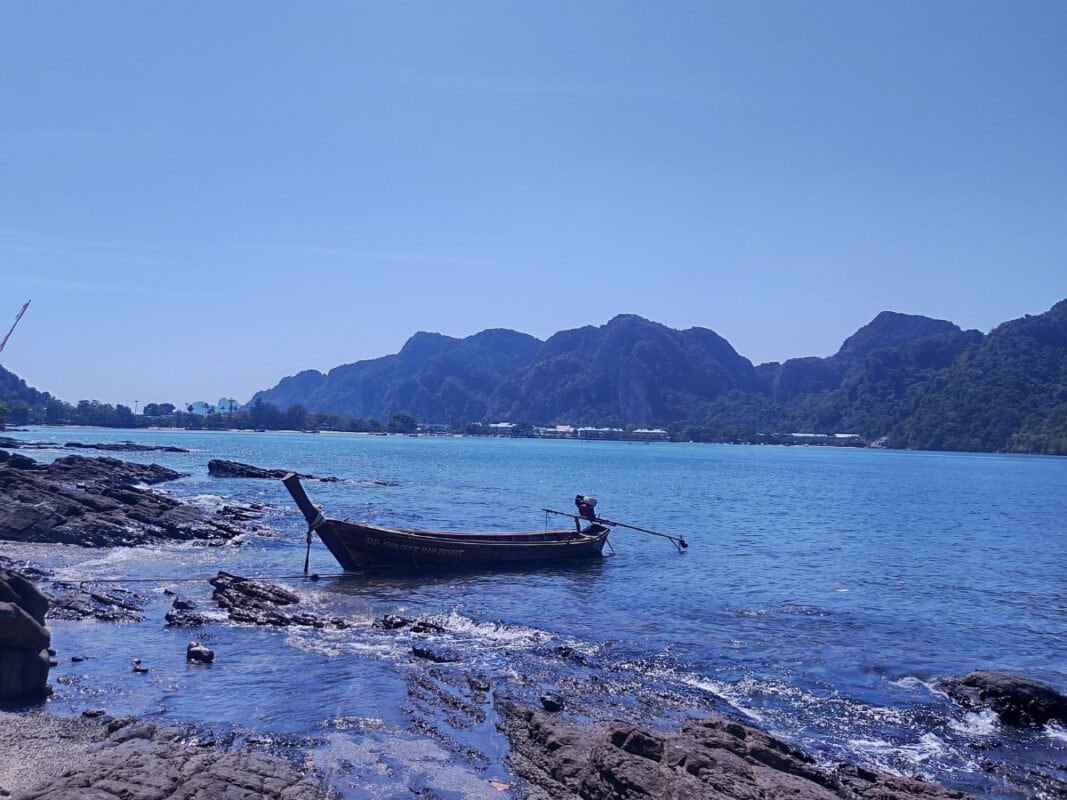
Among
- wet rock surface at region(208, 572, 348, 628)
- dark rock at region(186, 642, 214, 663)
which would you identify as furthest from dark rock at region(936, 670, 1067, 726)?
dark rock at region(186, 642, 214, 663)

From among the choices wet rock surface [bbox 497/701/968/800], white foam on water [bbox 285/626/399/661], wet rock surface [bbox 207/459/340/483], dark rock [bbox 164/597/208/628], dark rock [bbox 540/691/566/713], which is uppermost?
wet rock surface [bbox 497/701/968/800]

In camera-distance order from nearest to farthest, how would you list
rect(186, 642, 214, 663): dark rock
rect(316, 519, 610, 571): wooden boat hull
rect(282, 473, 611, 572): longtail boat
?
1. rect(186, 642, 214, 663): dark rock
2. rect(282, 473, 611, 572): longtail boat
3. rect(316, 519, 610, 571): wooden boat hull

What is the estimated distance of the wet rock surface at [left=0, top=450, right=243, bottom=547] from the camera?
27969 millimetres

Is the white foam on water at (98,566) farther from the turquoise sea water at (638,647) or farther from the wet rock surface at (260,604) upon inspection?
the wet rock surface at (260,604)

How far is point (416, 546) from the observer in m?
25.7

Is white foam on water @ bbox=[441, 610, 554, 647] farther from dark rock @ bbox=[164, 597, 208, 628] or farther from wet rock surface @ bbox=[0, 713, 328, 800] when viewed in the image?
wet rock surface @ bbox=[0, 713, 328, 800]

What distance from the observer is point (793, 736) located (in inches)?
495

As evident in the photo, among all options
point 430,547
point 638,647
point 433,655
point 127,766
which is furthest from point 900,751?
point 430,547

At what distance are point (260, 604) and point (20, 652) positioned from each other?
7.66 metres

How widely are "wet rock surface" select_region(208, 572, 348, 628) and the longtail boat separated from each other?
3225 mm

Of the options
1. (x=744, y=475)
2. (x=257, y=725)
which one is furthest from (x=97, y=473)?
(x=744, y=475)

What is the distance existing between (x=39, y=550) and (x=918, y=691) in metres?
26.1

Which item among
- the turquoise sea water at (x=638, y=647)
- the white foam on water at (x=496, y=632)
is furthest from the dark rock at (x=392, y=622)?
the white foam on water at (x=496, y=632)

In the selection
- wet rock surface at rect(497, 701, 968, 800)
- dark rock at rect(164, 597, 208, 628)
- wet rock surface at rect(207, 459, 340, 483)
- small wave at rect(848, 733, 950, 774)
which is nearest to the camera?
wet rock surface at rect(497, 701, 968, 800)
